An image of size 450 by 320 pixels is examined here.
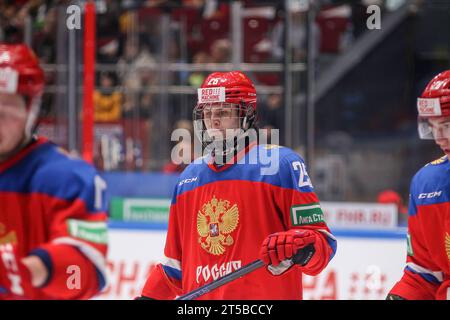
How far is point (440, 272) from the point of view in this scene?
7.64 ft

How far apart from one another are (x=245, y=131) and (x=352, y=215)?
2.14 meters

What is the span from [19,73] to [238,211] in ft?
2.10

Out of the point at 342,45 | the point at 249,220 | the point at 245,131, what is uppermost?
the point at 342,45

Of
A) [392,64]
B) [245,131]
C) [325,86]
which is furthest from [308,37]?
[245,131]

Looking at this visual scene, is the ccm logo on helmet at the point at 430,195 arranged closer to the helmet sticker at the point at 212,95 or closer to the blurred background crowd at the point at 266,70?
the helmet sticker at the point at 212,95

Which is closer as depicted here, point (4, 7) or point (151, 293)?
point (151, 293)

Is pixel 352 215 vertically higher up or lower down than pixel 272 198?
lower down

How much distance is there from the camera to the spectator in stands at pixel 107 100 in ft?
13.8

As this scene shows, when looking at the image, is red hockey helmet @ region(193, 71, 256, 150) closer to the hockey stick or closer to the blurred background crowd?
the hockey stick

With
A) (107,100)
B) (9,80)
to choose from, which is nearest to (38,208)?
(9,80)

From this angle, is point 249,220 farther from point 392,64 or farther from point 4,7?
point 392,64

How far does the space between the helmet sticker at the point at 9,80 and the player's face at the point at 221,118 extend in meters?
0.54

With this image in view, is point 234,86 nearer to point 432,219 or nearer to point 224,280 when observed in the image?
point 224,280

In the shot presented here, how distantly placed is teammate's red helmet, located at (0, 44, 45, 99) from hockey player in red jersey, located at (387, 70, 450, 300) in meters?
1.00
